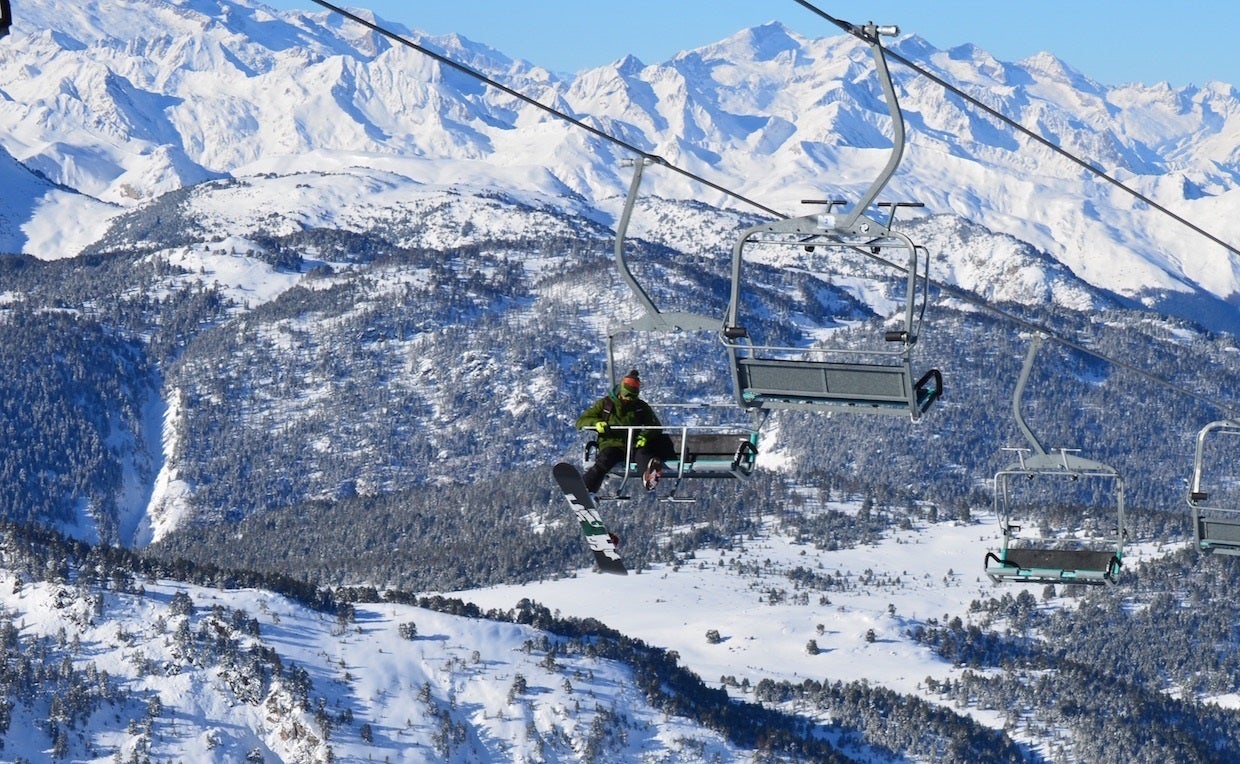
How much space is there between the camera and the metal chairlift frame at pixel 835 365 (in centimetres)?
3284

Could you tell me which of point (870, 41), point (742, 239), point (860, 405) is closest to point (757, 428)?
point (860, 405)

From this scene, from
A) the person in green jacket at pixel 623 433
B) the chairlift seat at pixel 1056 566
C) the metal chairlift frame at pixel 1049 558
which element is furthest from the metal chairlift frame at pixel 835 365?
the chairlift seat at pixel 1056 566

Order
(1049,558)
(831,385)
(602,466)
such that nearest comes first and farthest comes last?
(831,385)
(602,466)
(1049,558)

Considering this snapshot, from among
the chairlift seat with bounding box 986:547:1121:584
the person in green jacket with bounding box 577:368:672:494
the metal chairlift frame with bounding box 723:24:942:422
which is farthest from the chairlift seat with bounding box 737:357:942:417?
the chairlift seat with bounding box 986:547:1121:584

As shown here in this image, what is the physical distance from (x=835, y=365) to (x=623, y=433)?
6.88 m

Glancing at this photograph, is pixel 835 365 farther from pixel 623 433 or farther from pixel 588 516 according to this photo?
pixel 588 516

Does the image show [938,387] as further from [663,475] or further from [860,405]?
[663,475]

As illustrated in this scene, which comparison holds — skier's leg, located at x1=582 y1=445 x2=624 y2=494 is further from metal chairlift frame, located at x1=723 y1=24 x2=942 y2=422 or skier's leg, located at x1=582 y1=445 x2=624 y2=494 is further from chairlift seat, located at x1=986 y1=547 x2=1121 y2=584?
chairlift seat, located at x1=986 y1=547 x2=1121 y2=584

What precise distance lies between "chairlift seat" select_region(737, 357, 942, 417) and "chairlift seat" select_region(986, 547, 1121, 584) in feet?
32.8

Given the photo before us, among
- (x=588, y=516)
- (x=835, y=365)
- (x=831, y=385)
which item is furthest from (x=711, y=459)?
(x=835, y=365)

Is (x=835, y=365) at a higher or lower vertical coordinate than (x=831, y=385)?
higher

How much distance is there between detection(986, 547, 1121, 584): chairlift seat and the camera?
149 ft

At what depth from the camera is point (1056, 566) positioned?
1809 inches

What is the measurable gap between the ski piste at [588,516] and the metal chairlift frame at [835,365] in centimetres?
468
